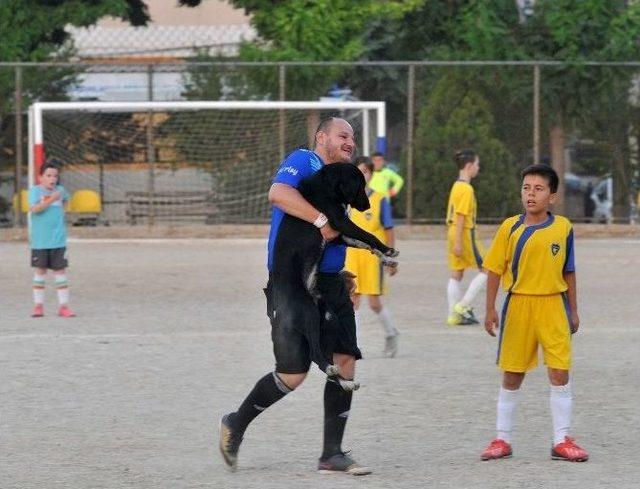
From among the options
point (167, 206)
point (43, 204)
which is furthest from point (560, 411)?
point (167, 206)

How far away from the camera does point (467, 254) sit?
14.4 m

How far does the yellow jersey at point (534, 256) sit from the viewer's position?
7785 millimetres

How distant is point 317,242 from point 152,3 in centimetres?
2634

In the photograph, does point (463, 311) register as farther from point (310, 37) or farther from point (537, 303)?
point (310, 37)

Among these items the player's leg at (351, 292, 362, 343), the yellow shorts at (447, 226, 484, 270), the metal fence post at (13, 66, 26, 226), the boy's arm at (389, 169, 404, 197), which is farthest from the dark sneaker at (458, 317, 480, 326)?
the metal fence post at (13, 66, 26, 226)

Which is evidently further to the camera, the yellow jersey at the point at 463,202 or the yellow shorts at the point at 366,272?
the yellow jersey at the point at 463,202

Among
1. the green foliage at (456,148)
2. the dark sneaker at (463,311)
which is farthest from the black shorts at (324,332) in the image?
the green foliage at (456,148)

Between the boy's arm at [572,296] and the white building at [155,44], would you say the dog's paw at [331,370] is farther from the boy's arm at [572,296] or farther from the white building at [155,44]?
the white building at [155,44]

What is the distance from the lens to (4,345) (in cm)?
1249

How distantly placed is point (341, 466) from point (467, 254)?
7.19 metres

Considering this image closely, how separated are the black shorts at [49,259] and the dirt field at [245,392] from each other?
48cm

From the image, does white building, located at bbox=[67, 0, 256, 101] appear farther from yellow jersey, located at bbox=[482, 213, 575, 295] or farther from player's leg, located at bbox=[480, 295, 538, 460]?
player's leg, located at bbox=[480, 295, 538, 460]

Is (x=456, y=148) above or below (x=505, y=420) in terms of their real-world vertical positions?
above

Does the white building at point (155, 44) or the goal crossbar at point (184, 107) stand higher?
the white building at point (155, 44)
